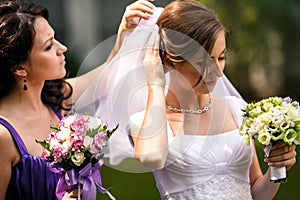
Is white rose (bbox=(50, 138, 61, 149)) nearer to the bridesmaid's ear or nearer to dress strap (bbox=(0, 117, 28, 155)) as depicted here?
dress strap (bbox=(0, 117, 28, 155))

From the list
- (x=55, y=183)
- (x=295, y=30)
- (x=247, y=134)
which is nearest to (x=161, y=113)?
(x=247, y=134)

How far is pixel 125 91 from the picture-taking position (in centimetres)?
411

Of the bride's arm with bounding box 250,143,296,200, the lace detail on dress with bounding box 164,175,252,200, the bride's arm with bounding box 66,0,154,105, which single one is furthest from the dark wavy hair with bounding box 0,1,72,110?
the bride's arm with bounding box 250,143,296,200

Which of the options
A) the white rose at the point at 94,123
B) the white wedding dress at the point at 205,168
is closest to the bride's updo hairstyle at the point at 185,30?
the white wedding dress at the point at 205,168

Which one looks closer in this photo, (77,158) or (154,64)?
(77,158)

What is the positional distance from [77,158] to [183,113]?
2.16 ft

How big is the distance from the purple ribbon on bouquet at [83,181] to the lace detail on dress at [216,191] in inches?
16.6

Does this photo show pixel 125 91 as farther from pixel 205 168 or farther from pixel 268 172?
pixel 268 172

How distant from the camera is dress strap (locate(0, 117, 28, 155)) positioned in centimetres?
400

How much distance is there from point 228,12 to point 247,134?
8.65 metres

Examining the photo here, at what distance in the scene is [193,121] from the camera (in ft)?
13.3

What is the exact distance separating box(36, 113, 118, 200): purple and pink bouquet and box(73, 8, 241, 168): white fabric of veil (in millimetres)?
193

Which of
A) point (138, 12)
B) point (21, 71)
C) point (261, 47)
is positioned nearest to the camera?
point (138, 12)

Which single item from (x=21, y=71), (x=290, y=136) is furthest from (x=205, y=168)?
(x=21, y=71)
